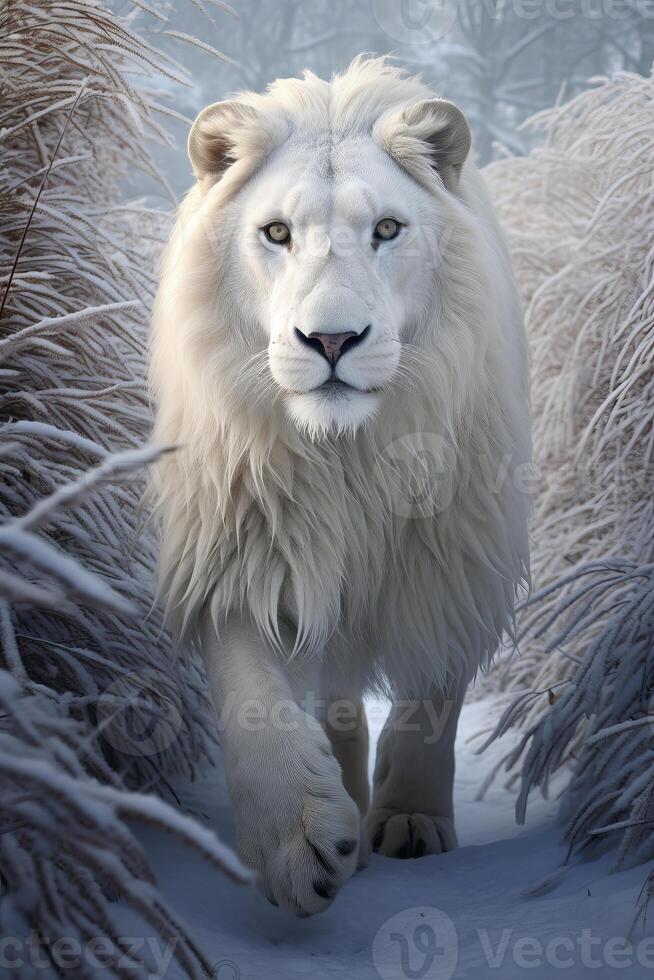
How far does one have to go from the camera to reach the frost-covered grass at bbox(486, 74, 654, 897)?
6.49 feet

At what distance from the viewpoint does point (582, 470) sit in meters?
3.39

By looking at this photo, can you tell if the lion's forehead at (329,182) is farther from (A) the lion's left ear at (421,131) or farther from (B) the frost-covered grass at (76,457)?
(B) the frost-covered grass at (76,457)

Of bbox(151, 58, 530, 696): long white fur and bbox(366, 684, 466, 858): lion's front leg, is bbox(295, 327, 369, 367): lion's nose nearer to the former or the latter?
bbox(151, 58, 530, 696): long white fur

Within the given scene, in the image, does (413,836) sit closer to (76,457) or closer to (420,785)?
(420,785)

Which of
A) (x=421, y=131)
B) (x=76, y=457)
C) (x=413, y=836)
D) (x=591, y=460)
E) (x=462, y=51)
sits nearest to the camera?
(x=421, y=131)

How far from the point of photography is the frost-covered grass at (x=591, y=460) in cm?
198

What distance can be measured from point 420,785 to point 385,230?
1.21 metres

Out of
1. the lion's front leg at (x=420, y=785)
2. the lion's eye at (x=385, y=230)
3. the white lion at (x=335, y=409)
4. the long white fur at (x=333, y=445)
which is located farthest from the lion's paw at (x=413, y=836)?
the lion's eye at (x=385, y=230)

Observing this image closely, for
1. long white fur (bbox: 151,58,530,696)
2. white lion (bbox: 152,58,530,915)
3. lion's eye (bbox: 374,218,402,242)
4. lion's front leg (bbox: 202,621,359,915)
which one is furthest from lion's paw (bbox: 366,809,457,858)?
lion's eye (bbox: 374,218,402,242)

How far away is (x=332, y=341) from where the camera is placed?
5.84 ft

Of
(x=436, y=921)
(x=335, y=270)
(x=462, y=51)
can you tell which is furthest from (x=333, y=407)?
(x=462, y=51)

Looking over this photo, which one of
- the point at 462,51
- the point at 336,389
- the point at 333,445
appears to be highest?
the point at 462,51

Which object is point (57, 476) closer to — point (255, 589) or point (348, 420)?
point (255, 589)

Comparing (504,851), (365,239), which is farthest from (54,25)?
(504,851)
